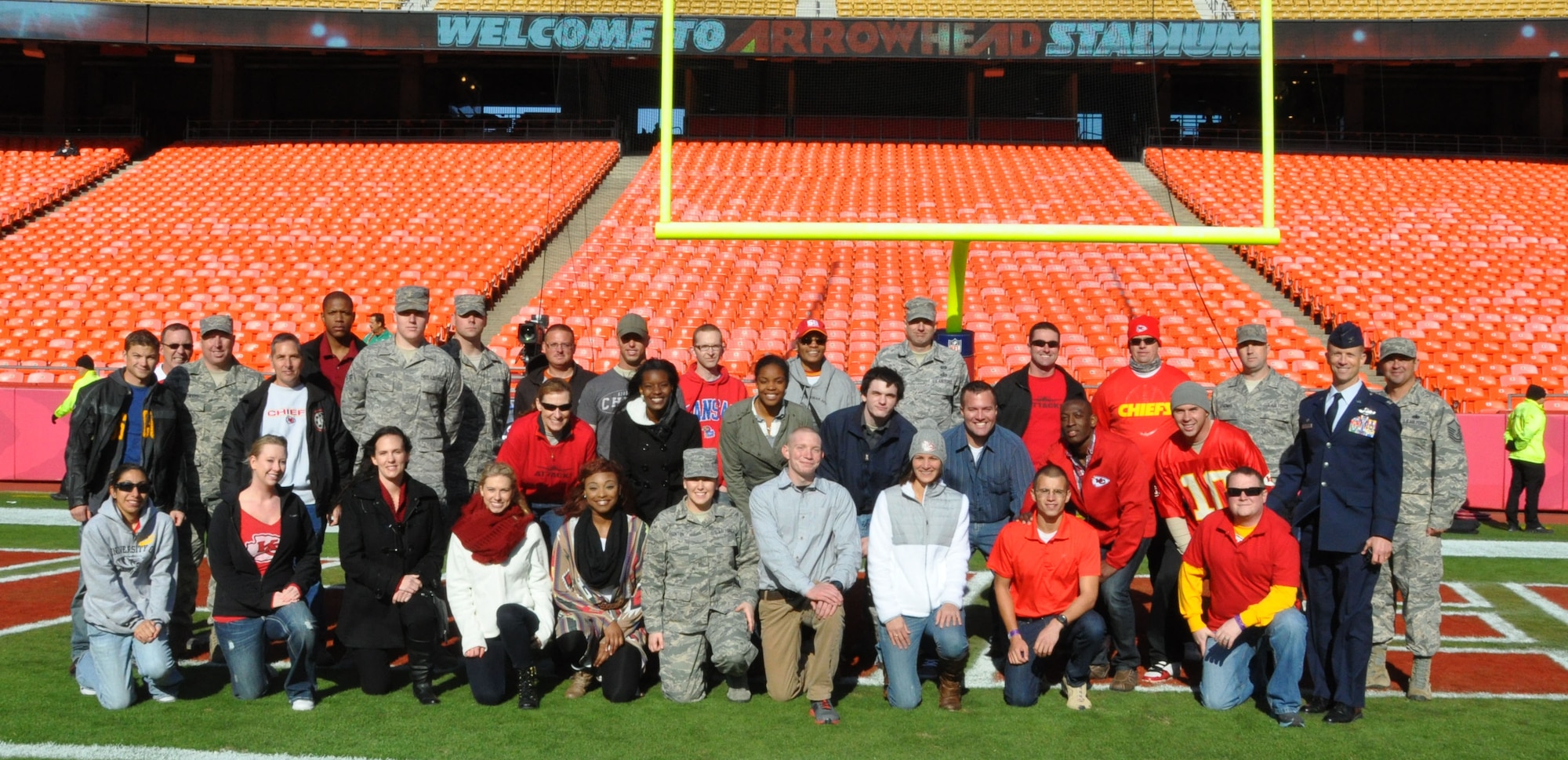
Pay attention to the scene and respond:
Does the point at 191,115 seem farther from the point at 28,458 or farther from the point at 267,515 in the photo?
the point at 267,515

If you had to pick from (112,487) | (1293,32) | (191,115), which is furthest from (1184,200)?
(191,115)

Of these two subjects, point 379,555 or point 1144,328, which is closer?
point 379,555

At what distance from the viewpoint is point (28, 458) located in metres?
11.2

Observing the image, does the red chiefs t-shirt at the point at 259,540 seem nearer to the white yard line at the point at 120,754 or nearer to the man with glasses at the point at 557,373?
the white yard line at the point at 120,754

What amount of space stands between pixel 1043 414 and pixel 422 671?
10.6 ft

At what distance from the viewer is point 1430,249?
16391 millimetres

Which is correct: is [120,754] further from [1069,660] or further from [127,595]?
[1069,660]

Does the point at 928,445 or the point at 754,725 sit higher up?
the point at 928,445

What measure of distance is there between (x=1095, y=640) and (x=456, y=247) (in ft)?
43.4

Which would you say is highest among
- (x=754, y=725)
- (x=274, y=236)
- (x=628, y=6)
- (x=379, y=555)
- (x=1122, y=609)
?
(x=628, y=6)

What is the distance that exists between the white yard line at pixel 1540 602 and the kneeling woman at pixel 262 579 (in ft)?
20.9

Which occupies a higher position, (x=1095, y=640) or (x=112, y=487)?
(x=112, y=487)

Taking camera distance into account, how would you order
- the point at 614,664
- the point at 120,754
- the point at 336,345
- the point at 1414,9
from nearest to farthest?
the point at 120,754
the point at 614,664
the point at 336,345
the point at 1414,9

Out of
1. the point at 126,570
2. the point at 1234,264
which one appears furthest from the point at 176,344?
the point at 1234,264
